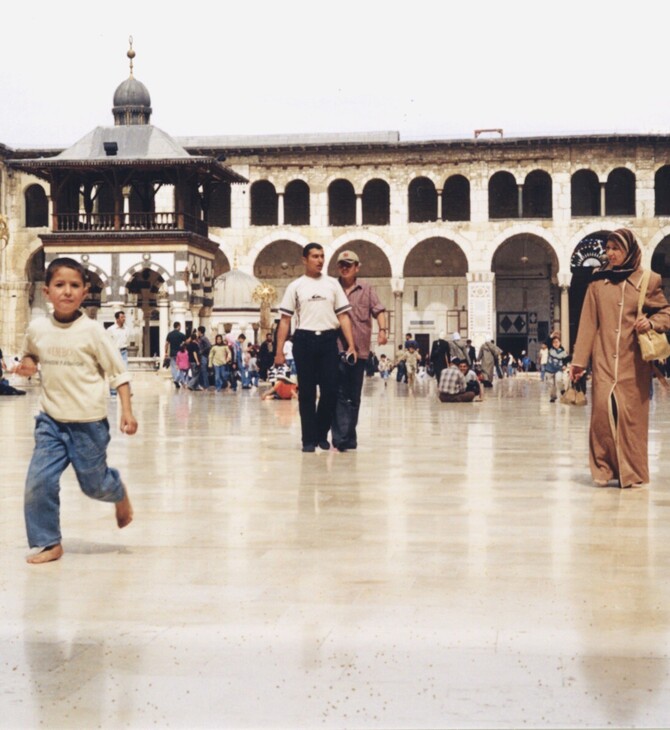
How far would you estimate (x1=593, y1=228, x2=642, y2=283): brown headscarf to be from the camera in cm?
784

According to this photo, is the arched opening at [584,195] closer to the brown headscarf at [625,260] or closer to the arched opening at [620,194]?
the arched opening at [620,194]

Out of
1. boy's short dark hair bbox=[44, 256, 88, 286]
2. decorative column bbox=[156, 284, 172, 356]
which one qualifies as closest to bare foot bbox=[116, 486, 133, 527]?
boy's short dark hair bbox=[44, 256, 88, 286]

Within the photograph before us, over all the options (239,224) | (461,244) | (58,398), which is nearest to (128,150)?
(239,224)

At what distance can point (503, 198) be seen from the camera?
4709 cm

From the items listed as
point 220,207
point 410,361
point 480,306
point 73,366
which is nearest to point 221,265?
point 220,207

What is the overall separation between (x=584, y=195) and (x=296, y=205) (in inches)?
431

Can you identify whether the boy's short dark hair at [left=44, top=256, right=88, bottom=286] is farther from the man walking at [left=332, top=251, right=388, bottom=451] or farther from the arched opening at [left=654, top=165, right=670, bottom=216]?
the arched opening at [left=654, top=165, right=670, bottom=216]

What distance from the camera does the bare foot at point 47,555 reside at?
5.28m

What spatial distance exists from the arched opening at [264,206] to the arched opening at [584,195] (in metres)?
11.3

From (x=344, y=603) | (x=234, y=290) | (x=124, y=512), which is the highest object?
(x=234, y=290)

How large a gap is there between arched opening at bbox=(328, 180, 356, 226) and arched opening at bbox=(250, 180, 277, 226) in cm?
218

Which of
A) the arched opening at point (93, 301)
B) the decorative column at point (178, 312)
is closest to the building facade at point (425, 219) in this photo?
the arched opening at point (93, 301)

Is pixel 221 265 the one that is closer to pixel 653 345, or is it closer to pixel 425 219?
Result: pixel 425 219

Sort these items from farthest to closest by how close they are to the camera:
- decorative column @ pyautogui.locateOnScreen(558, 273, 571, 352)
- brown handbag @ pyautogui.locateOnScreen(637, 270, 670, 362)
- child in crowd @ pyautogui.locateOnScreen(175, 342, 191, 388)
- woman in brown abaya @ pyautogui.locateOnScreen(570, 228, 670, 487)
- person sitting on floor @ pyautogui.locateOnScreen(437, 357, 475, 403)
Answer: decorative column @ pyautogui.locateOnScreen(558, 273, 571, 352), child in crowd @ pyautogui.locateOnScreen(175, 342, 191, 388), person sitting on floor @ pyautogui.locateOnScreen(437, 357, 475, 403), woman in brown abaya @ pyautogui.locateOnScreen(570, 228, 670, 487), brown handbag @ pyautogui.locateOnScreen(637, 270, 670, 362)
